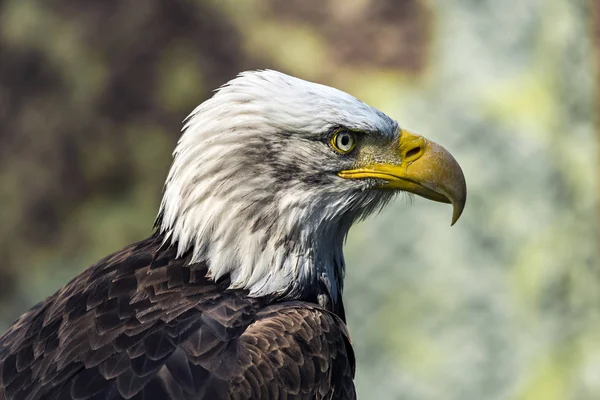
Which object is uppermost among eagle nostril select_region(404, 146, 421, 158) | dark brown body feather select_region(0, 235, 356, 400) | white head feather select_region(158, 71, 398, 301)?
eagle nostril select_region(404, 146, 421, 158)

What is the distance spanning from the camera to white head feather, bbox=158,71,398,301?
12.1 ft

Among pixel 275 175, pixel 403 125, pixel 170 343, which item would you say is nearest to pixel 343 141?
pixel 275 175

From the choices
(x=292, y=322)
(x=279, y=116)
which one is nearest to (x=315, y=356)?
(x=292, y=322)

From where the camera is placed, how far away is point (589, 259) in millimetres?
7516

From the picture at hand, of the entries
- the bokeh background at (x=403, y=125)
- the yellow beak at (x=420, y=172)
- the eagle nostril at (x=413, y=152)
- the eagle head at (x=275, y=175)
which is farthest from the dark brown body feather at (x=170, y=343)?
the bokeh background at (x=403, y=125)

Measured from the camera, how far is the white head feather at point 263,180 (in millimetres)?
3699

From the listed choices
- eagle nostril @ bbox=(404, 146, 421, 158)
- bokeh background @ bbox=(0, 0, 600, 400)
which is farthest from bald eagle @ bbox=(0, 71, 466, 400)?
bokeh background @ bbox=(0, 0, 600, 400)

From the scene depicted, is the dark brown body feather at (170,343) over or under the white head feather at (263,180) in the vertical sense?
under

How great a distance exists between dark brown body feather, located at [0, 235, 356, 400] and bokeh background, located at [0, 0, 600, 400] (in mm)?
3471

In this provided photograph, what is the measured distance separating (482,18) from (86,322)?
498 cm

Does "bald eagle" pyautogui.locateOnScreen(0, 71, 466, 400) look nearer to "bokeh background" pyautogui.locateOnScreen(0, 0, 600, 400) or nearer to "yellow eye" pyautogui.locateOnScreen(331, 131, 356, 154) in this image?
"yellow eye" pyautogui.locateOnScreen(331, 131, 356, 154)

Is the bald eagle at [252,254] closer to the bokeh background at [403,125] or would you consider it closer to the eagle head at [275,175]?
the eagle head at [275,175]

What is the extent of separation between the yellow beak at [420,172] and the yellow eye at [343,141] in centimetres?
10

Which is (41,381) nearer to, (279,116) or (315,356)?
(315,356)
